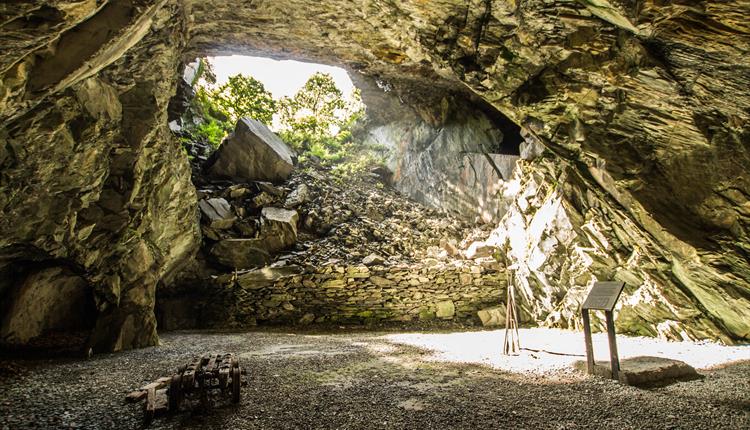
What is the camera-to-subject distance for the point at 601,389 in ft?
12.0

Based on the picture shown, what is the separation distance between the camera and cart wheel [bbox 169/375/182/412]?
10.3 feet

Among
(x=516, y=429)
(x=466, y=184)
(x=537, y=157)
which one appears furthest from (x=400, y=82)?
(x=516, y=429)

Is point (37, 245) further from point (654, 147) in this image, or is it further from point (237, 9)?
point (654, 147)

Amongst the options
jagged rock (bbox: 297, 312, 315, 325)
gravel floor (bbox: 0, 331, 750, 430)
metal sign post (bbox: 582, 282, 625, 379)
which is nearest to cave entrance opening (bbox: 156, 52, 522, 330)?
jagged rock (bbox: 297, 312, 315, 325)

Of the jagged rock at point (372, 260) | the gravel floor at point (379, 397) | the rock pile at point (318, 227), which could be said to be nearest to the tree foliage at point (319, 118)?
the rock pile at point (318, 227)

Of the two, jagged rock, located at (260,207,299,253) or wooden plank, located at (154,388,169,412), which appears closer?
wooden plank, located at (154,388,169,412)

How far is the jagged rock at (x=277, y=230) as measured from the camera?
32.5 ft

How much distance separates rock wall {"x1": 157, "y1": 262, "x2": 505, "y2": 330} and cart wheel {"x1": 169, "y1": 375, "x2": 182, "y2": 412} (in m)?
5.87

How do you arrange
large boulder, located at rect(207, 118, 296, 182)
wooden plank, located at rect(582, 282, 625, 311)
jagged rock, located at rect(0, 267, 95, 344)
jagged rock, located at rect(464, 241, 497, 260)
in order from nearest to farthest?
wooden plank, located at rect(582, 282, 625, 311) → jagged rock, located at rect(0, 267, 95, 344) → jagged rock, located at rect(464, 241, 497, 260) → large boulder, located at rect(207, 118, 296, 182)

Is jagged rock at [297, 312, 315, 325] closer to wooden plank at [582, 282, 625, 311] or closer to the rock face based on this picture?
the rock face

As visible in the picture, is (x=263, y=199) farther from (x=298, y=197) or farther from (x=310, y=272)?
(x=310, y=272)

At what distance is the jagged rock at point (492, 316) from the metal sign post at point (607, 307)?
500cm

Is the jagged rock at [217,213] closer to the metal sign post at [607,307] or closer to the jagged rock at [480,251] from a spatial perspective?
the jagged rock at [480,251]

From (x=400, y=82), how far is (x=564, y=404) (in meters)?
12.1
